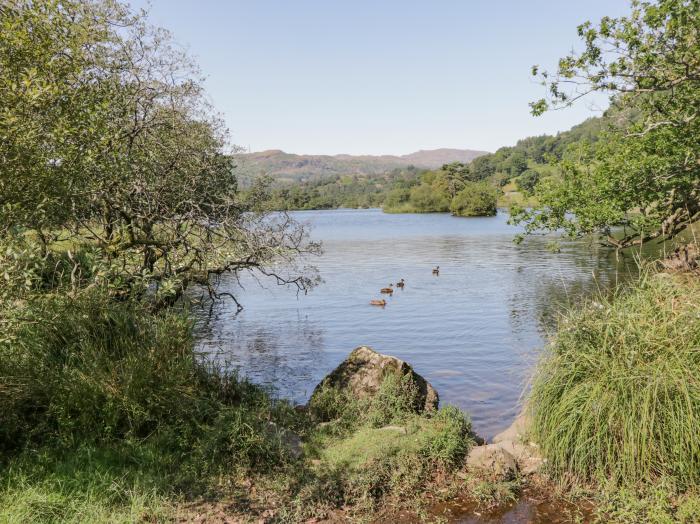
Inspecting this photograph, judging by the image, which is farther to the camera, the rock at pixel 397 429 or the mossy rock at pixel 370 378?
the mossy rock at pixel 370 378

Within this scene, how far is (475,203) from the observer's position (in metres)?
129

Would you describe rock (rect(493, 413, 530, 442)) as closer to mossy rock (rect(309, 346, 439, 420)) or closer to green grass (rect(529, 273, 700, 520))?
green grass (rect(529, 273, 700, 520))

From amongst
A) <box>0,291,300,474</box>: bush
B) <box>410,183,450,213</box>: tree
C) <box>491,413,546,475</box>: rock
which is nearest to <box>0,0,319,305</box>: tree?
<box>0,291,300,474</box>: bush

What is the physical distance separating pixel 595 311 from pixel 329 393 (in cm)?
582

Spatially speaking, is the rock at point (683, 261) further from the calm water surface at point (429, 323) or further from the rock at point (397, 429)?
the rock at point (397, 429)

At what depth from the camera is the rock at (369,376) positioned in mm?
11914

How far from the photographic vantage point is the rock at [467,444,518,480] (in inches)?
336

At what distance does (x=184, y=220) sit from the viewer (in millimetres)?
14148

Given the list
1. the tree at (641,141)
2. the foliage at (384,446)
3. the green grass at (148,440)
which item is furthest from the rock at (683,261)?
the green grass at (148,440)

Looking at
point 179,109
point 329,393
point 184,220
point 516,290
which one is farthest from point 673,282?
point 516,290

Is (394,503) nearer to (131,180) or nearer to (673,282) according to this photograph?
(673,282)

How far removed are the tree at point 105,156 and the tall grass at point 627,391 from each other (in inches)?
292

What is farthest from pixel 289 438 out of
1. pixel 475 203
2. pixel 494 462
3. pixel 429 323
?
pixel 475 203

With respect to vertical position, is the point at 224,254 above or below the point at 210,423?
above
